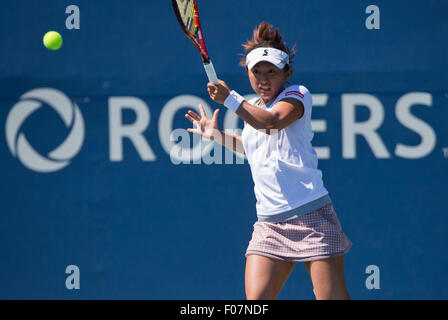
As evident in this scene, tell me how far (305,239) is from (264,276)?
0.22m

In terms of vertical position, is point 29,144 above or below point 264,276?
above

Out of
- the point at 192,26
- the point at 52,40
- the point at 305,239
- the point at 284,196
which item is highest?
the point at 52,40

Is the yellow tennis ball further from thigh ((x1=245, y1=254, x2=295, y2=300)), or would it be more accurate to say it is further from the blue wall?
thigh ((x1=245, y1=254, x2=295, y2=300))

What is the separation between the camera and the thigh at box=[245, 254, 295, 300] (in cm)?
→ 280

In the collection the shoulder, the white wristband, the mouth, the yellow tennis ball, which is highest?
the yellow tennis ball

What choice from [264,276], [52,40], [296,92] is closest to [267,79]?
[296,92]

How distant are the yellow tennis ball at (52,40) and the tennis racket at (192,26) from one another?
944 mm

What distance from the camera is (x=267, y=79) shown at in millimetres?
2953

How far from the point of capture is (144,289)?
3922 mm

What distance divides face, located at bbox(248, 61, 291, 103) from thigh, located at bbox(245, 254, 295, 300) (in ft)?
2.16

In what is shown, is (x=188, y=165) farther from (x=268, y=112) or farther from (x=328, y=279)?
(x=328, y=279)

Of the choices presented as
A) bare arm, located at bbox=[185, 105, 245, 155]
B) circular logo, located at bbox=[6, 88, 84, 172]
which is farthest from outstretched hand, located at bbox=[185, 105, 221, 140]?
circular logo, located at bbox=[6, 88, 84, 172]

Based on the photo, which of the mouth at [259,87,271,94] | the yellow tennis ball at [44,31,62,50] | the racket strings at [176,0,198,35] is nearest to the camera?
the racket strings at [176,0,198,35]

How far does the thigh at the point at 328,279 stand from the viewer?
→ 278cm
